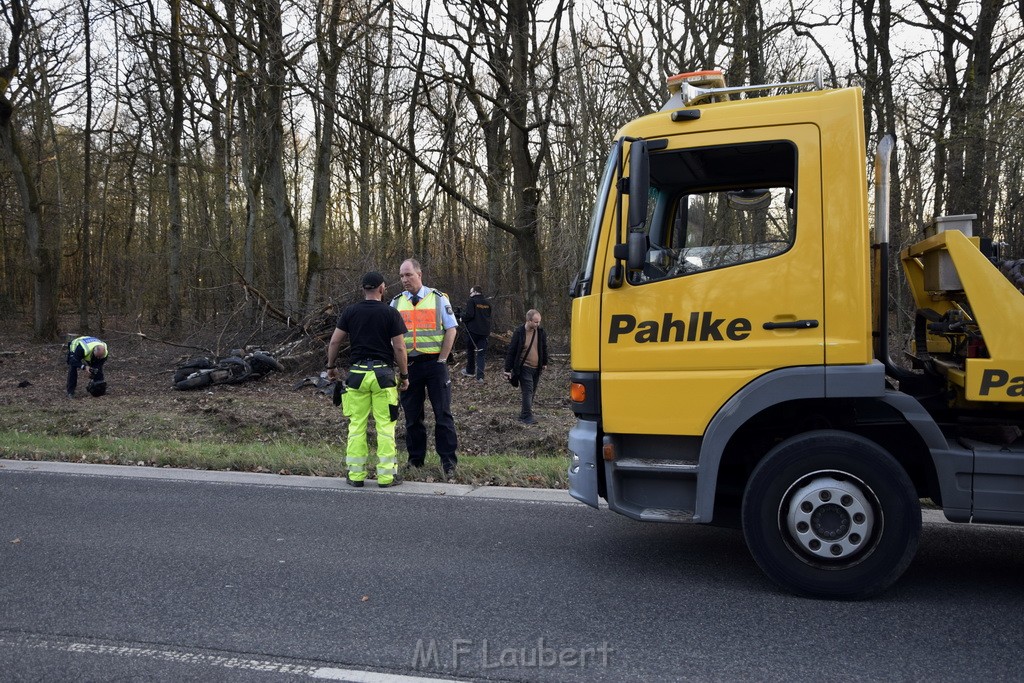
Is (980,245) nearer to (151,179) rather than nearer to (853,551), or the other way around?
(853,551)

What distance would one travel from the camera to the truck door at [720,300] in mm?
4840

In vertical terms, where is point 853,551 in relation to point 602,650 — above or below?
above

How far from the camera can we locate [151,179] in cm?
3453

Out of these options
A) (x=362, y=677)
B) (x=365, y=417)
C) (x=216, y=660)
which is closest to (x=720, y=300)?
(x=362, y=677)

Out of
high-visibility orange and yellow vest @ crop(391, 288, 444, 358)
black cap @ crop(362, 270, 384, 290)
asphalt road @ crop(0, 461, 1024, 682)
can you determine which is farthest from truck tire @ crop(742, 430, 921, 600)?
black cap @ crop(362, 270, 384, 290)

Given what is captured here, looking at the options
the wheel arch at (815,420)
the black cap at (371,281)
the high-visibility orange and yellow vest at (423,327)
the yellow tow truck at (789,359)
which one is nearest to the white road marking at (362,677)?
the yellow tow truck at (789,359)

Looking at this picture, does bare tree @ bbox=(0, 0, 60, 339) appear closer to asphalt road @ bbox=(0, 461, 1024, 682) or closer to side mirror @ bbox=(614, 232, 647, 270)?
asphalt road @ bbox=(0, 461, 1024, 682)

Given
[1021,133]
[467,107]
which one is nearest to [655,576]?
[1021,133]

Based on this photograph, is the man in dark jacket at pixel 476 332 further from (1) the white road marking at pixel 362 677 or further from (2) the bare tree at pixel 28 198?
(2) the bare tree at pixel 28 198

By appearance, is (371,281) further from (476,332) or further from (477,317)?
(477,317)

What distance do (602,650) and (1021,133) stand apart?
13028mm

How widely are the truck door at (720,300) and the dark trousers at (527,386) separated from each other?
305 inches

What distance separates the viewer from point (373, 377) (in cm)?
783

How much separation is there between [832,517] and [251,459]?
6.11 metres
